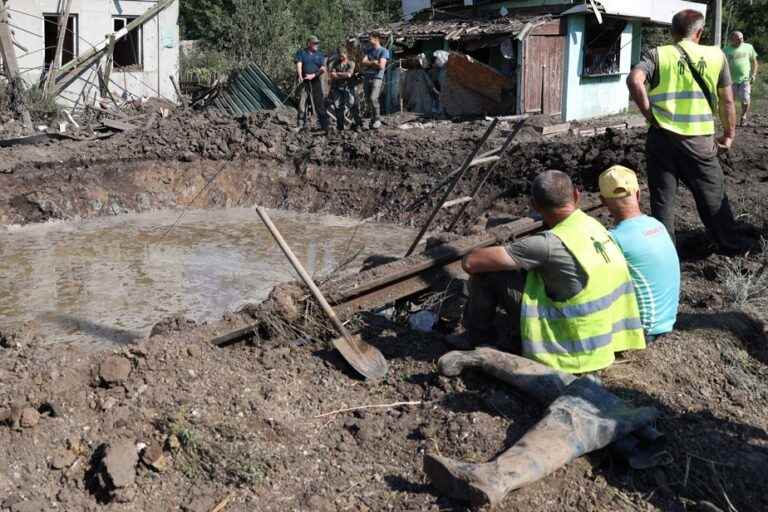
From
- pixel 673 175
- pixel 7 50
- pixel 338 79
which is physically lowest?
pixel 673 175

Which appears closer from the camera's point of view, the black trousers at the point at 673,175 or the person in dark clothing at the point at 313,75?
the black trousers at the point at 673,175

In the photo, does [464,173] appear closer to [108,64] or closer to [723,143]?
[723,143]

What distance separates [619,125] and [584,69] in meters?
3.93

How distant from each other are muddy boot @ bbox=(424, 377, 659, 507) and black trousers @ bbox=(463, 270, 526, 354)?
2.59 feet

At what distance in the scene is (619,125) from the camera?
16875 mm

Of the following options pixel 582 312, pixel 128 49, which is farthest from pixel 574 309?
pixel 128 49

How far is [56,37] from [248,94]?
4.91 m

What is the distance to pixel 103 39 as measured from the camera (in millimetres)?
19281

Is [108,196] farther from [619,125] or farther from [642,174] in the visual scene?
[619,125]

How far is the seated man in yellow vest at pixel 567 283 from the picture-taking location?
4.25 meters

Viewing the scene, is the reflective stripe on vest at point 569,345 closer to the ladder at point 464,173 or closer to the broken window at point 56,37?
the ladder at point 464,173

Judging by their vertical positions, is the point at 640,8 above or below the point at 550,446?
above

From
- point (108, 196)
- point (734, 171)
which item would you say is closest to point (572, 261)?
point (734, 171)

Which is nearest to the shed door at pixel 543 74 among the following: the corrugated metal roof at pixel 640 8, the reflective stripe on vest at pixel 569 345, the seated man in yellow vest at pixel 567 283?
the corrugated metal roof at pixel 640 8
